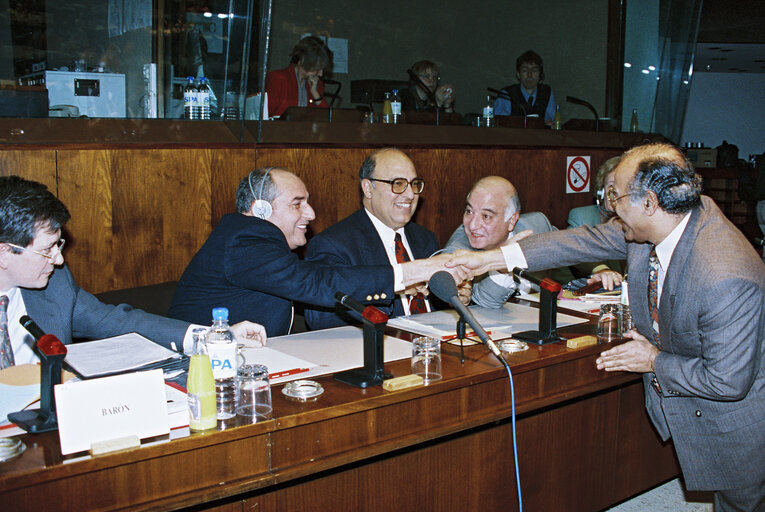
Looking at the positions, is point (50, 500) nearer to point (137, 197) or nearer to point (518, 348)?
point (518, 348)

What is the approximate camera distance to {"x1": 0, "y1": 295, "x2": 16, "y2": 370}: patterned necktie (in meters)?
1.91

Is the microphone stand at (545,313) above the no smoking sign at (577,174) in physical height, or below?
below

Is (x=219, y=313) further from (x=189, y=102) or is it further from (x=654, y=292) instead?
(x=189, y=102)

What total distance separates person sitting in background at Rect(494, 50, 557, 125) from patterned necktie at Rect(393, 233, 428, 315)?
3678 mm

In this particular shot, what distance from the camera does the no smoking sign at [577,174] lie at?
505 cm

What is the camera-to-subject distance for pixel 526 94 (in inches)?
256

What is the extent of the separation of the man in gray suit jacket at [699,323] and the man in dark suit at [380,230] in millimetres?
998

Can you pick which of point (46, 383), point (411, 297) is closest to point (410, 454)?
point (46, 383)

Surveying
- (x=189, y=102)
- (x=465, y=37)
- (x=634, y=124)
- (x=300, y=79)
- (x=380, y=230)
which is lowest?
(x=380, y=230)

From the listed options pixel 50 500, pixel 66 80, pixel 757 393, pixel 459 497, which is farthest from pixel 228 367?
pixel 66 80

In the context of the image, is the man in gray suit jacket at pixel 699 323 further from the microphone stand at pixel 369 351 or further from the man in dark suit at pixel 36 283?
the man in dark suit at pixel 36 283

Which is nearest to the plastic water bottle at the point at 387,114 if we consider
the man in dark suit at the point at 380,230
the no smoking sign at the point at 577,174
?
the no smoking sign at the point at 577,174

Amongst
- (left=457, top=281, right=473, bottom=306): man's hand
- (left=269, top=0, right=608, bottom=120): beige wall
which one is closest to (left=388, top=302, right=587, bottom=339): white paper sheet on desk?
(left=457, top=281, right=473, bottom=306): man's hand

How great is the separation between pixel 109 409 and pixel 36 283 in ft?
2.59
